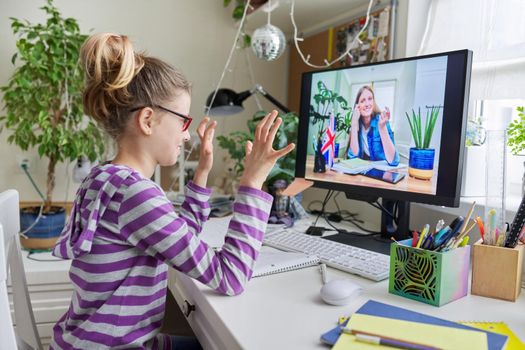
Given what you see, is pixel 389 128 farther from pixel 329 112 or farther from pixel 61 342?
pixel 61 342

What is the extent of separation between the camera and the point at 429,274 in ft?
2.36

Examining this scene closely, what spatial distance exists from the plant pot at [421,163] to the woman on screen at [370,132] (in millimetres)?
46

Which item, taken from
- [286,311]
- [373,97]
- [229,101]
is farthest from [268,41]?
[286,311]

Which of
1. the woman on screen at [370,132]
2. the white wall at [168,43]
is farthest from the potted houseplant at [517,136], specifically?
the white wall at [168,43]

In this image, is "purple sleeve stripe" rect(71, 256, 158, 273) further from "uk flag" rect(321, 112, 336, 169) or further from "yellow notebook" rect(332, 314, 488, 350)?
"uk flag" rect(321, 112, 336, 169)

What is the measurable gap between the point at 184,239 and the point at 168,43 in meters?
1.44

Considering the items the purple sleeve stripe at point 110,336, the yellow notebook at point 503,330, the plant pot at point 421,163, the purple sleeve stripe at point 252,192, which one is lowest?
the purple sleeve stripe at point 110,336

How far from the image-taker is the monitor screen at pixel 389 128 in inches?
35.4

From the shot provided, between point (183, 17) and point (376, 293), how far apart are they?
62.1 inches

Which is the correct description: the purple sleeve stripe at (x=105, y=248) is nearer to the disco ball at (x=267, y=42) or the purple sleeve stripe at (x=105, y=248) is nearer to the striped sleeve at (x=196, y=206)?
the striped sleeve at (x=196, y=206)

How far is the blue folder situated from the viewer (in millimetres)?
576

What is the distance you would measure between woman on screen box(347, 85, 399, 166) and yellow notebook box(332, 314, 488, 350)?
474 mm

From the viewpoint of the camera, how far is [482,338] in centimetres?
58

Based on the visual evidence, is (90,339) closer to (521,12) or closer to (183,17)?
(521,12)
